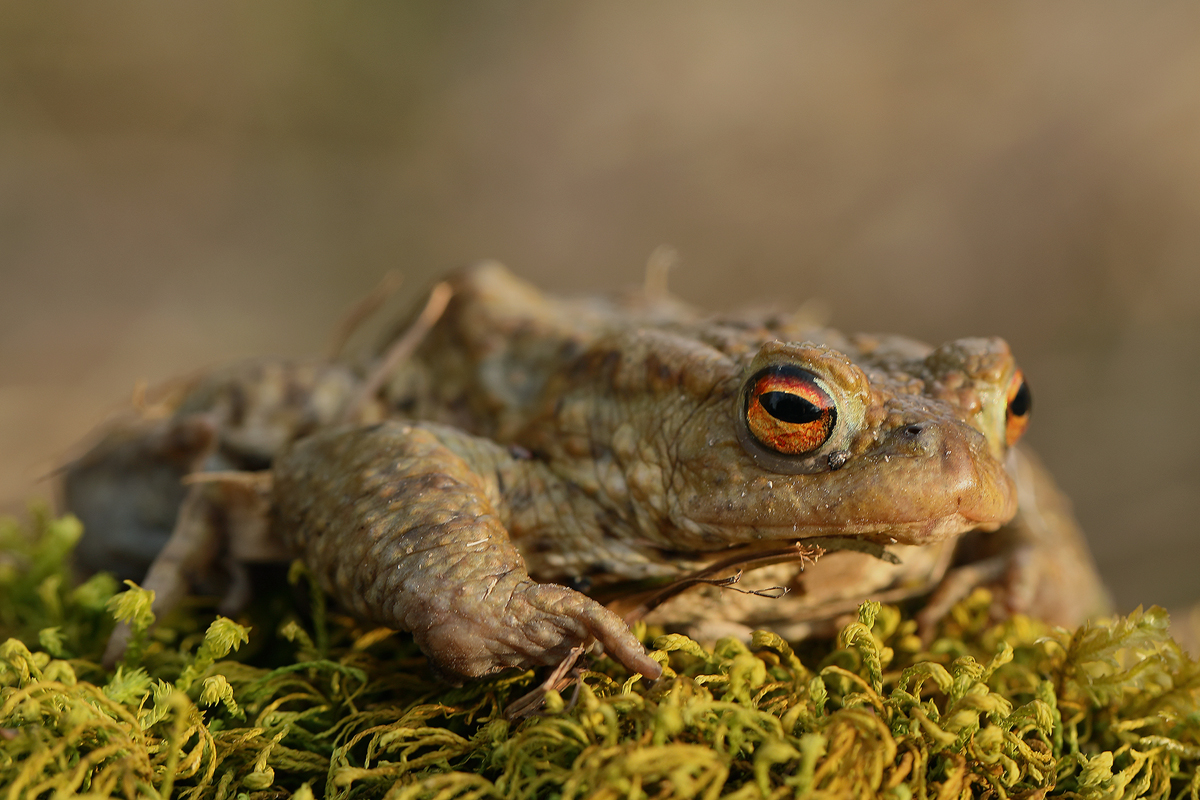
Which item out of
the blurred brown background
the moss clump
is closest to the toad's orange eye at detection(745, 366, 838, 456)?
the moss clump

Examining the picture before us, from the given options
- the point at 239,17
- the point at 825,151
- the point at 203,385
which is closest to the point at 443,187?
the point at 239,17

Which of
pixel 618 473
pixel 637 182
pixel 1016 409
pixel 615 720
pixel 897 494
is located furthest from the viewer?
pixel 637 182

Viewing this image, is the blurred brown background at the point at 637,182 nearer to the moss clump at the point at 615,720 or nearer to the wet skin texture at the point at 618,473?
the wet skin texture at the point at 618,473

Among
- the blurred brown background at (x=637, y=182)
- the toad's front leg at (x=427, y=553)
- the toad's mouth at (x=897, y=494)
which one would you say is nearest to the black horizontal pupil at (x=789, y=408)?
the toad's mouth at (x=897, y=494)

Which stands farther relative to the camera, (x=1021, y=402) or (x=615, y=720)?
(x=1021, y=402)

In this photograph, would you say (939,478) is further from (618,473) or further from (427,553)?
(427,553)

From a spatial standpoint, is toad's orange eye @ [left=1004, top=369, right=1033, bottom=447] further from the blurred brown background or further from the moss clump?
the blurred brown background

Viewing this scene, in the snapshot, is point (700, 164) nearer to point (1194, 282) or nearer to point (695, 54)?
point (695, 54)

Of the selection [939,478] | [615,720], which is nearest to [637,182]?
[939,478]
